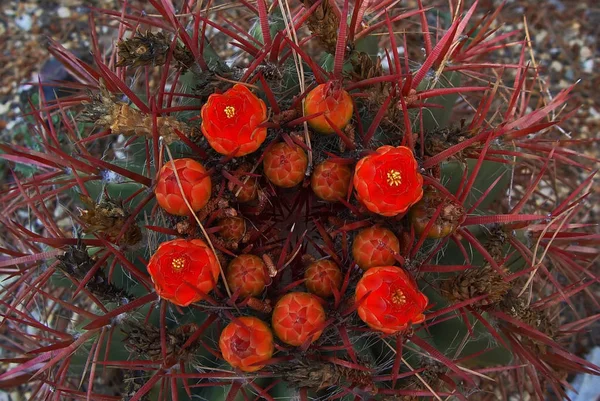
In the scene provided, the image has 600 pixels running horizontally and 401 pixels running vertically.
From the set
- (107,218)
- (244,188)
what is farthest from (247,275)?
(107,218)

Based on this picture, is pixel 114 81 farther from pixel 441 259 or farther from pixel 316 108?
pixel 441 259

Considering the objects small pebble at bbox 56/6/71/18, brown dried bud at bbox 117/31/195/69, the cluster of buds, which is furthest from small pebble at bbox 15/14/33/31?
the cluster of buds

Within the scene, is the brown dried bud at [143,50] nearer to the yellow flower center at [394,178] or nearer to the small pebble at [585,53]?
the yellow flower center at [394,178]

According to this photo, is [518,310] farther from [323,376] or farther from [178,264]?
[178,264]

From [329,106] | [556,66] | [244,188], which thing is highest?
[329,106]

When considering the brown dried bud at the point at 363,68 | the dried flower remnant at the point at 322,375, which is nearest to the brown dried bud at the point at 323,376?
the dried flower remnant at the point at 322,375

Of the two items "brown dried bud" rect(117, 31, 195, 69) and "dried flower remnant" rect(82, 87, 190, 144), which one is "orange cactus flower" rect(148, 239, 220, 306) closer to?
"dried flower remnant" rect(82, 87, 190, 144)

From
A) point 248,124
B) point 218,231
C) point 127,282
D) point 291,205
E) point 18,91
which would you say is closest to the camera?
point 248,124

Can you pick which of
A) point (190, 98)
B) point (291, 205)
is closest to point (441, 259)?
point (291, 205)
